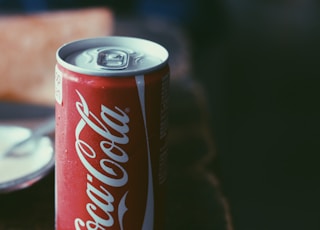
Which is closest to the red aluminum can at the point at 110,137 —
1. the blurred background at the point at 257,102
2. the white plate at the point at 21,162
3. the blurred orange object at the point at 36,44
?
the white plate at the point at 21,162

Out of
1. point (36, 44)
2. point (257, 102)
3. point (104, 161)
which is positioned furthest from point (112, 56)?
point (257, 102)

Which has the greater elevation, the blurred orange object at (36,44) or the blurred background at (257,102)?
the blurred orange object at (36,44)

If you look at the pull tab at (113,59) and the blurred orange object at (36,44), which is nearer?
the pull tab at (113,59)

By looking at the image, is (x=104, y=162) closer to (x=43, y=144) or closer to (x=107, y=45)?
(x=107, y=45)

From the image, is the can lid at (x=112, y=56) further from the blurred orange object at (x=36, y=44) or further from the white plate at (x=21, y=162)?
the blurred orange object at (x=36, y=44)

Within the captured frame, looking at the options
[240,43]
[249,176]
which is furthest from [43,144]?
[240,43]

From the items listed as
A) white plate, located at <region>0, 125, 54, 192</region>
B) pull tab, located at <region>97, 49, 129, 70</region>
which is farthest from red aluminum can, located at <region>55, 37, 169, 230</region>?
white plate, located at <region>0, 125, 54, 192</region>
